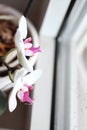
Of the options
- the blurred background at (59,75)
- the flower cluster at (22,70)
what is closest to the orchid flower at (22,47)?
the flower cluster at (22,70)

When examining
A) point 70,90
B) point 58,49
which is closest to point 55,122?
point 70,90

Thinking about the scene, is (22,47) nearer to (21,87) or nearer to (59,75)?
(21,87)

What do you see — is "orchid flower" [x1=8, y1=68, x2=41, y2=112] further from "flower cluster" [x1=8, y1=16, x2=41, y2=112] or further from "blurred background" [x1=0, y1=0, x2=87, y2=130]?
"blurred background" [x1=0, y1=0, x2=87, y2=130]

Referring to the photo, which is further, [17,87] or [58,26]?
[58,26]

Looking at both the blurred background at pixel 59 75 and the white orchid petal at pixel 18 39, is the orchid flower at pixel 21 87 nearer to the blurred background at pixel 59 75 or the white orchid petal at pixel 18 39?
the white orchid petal at pixel 18 39

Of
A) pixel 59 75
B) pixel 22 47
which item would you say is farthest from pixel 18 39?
pixel 59 75

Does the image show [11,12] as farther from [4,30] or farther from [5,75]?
[5,75]

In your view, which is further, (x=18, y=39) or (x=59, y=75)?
(x=59, y=75)

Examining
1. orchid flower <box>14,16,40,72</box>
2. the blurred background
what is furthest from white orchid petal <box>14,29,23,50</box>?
the blurred background
